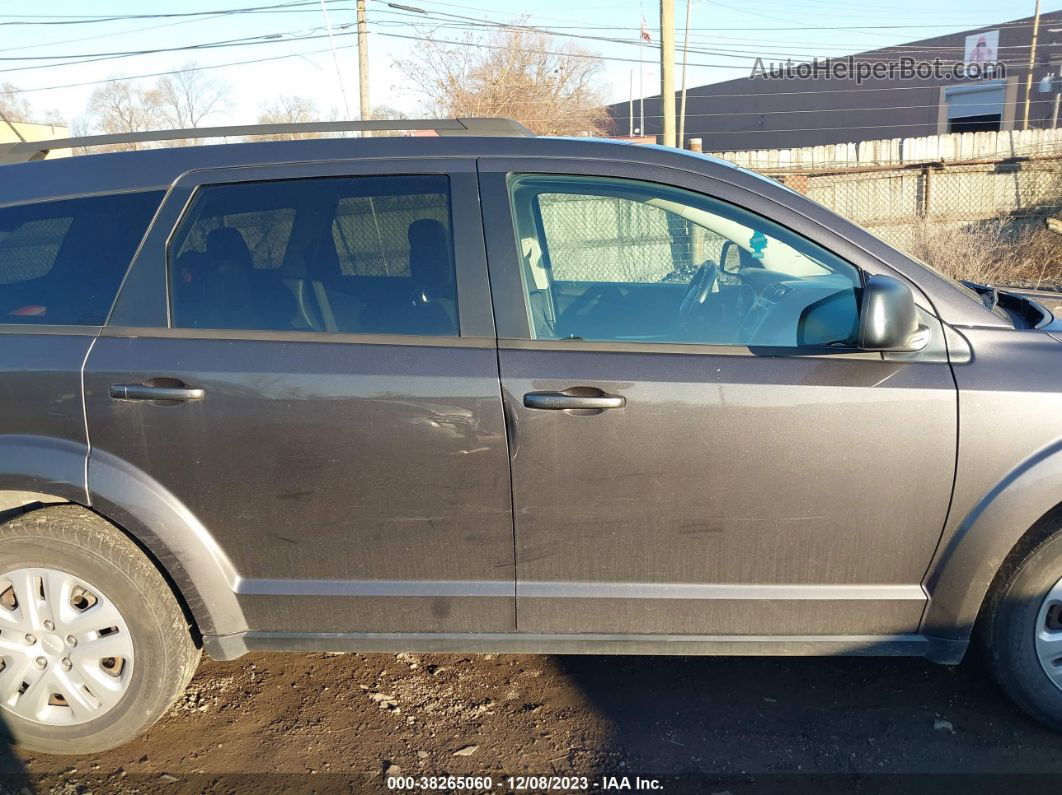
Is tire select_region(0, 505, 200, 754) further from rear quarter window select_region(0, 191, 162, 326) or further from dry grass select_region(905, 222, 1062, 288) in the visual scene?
dry grass select_region(905, 222, 1062, 288)

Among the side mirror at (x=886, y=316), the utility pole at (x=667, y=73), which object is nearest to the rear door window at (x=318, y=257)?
the side mirror at (x=886, y=316)

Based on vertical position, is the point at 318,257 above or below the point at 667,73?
below

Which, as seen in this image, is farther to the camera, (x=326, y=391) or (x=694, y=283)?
(x=694, y=283)

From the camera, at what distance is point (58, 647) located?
2654mm

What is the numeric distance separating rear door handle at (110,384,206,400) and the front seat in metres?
0.70

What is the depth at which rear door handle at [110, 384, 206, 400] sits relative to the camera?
252 cm

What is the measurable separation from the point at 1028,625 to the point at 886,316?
3.73 ft

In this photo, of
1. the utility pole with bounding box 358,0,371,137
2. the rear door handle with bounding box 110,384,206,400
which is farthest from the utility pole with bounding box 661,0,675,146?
the rear door handle with bounding box 110,384,206,400

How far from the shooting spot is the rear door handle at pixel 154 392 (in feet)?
8.27

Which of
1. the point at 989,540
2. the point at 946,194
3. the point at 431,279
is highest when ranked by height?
the point at 946,194

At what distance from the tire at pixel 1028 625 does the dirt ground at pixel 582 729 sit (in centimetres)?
19

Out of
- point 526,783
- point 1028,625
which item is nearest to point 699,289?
point 1028,625

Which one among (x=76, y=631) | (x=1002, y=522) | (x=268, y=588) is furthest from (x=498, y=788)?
(x=1002, y=522)

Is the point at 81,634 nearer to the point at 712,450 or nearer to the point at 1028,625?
the point at 712,450
